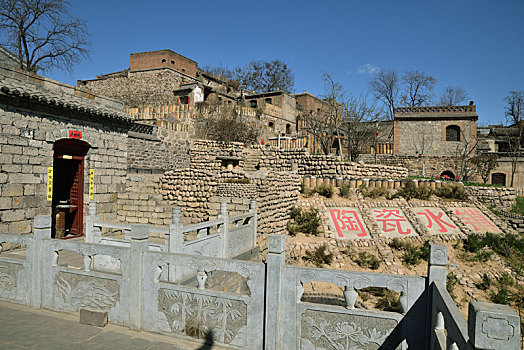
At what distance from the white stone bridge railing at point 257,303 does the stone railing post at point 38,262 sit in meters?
0.03

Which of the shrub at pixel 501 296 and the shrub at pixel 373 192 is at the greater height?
the shrub at pixel 373 192

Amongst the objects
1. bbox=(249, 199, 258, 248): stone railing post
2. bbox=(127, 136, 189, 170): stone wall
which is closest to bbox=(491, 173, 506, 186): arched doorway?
bbox=(249, 199, 258, 248): stone railing post

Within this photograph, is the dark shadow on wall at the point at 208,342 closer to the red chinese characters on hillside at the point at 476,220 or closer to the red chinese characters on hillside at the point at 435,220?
the red chinese characters on hillside at the point at 435,220

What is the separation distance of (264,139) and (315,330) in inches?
914

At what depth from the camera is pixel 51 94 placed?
9594 mm

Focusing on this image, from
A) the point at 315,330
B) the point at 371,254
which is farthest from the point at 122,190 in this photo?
the point at 315,330

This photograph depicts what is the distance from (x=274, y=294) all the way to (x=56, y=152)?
961cm

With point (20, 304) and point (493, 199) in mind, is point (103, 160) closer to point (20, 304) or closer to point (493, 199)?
point (20, 304)

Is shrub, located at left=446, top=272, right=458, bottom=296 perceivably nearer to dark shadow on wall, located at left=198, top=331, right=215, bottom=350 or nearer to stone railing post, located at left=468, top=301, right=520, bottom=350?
dark shadow on wall, located at left=198, top=331, right=215, bottom=350

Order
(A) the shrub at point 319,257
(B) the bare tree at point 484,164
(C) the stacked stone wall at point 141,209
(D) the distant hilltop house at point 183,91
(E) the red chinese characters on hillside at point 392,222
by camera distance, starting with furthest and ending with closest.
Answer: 1. (D) the distant hilltop house at point 183,91
2. (B) the bare tree at point 484,164
3. (E) the red chinese characters on hillside at point 392,222
4. (A) the shrub at point 319,257
5. (C) the stacked stone wall at point 141,209

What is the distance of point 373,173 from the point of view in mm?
18188

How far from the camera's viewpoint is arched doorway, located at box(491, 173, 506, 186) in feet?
78.4

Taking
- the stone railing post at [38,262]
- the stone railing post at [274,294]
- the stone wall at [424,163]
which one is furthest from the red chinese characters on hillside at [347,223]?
the stone wall at [424,163]

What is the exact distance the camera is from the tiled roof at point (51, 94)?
28.0ft
